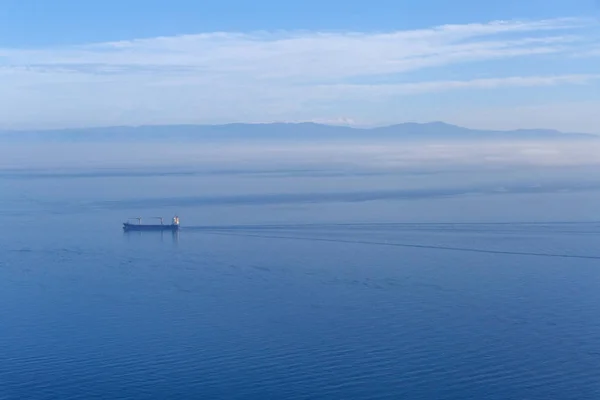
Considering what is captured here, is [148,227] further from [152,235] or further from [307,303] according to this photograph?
[307,303]

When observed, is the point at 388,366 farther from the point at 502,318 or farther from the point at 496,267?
the point at 496,267

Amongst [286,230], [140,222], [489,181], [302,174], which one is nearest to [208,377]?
[286,230]

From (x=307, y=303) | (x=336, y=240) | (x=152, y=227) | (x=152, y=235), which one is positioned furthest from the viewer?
(x=152, y=227)

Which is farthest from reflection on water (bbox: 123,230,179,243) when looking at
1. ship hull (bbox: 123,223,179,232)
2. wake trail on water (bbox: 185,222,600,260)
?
wake trail on water (bbox: 185,222,600,260)

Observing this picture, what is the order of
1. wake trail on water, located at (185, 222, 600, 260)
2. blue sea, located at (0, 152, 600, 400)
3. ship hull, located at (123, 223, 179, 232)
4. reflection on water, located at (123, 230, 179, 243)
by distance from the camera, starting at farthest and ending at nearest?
ship hull, located at (123, 223, 179, 232)
reflection on water, located at (123, 230, 179, 243)
wake trail on water, located at (185, 222, 600, 260)
blue sea, located at (0, 152, 600, 400)

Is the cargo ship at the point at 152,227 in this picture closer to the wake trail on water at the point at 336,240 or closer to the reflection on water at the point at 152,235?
the reflection on water at the point at 152,235

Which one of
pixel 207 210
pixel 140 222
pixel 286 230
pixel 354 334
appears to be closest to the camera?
pixel 354 334

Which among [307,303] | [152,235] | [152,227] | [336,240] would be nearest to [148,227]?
[152,227]

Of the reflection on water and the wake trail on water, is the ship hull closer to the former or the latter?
the reflection on water
